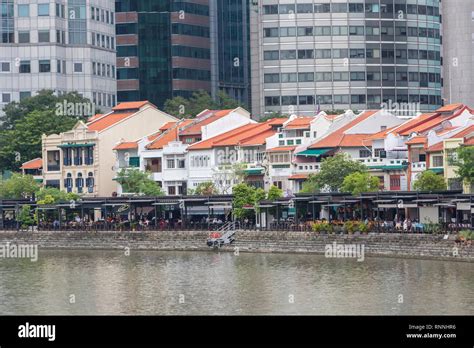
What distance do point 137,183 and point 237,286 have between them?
194 ft

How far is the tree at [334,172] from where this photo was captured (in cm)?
14838

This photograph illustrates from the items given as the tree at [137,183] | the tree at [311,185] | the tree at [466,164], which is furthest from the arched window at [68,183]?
the tree at [466,164]

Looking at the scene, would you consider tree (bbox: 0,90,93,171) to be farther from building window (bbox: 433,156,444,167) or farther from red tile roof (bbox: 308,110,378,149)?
building window (bbox: 433,156,444,167)

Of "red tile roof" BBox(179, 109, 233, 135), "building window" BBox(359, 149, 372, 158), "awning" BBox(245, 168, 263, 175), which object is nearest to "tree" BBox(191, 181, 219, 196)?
"awning" BBox(245, 168, 263, 175)

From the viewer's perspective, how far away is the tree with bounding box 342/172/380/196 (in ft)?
468

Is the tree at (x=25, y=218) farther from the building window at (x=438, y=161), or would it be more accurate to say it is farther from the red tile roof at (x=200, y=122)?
the building window at (x=438, y=161)

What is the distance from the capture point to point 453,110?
154 m

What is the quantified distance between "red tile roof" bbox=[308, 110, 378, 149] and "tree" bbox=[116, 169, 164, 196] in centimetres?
1695

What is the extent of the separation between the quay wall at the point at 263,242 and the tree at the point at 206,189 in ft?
41.9

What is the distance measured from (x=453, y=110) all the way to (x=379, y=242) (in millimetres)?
30028

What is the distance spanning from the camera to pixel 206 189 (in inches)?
6324

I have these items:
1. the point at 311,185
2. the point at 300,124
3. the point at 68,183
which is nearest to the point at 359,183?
the point at 311,185

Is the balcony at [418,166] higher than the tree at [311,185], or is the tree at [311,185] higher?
the balcony at [418,166]
